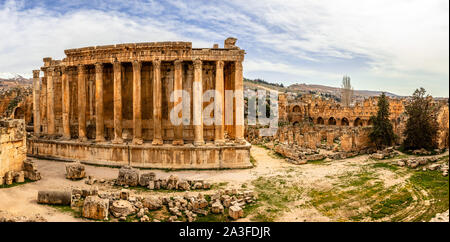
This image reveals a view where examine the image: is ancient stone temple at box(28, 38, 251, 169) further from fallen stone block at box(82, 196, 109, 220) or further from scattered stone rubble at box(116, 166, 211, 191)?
fallen stone block at box(82, 196, 109, 220)

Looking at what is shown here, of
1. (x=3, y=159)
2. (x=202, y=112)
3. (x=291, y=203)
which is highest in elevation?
(x=202, y=112)

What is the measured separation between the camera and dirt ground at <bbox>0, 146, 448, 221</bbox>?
12.1 metres

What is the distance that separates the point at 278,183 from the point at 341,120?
44.7m

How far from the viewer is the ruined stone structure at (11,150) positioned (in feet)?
52.1

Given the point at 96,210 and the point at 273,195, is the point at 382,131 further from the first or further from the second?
the point at 96,210

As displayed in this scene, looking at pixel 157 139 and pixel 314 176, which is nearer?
pixel 314 176

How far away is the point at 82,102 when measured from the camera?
79.1 ft

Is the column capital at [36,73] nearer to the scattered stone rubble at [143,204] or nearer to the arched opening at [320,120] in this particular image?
the scattered stone rubble at [143,204]

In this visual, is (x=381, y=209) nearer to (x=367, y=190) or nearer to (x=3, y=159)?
(x=367, y=190)

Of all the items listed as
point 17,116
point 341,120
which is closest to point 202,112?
point 17,116

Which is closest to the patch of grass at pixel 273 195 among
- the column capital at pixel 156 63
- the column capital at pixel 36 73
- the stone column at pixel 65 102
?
the column capital at pixel 156 63

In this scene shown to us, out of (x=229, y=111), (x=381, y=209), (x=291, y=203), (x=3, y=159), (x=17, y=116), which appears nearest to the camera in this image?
(x=381, y=209)

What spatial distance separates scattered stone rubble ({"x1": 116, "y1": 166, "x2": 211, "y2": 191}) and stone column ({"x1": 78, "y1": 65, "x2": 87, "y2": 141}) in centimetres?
935

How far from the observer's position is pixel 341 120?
184 feet
